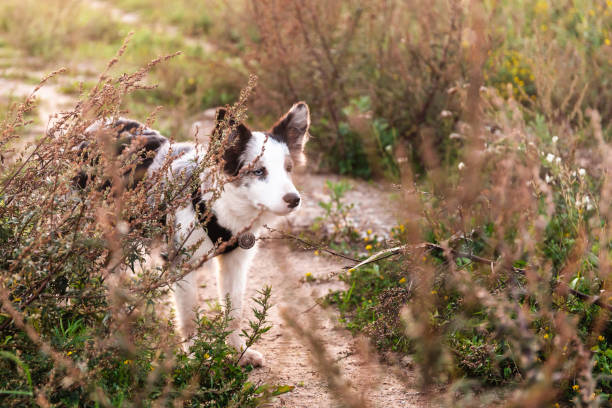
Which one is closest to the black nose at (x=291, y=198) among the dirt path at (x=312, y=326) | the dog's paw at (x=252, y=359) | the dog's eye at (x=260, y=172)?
the dog's eye at (x=260, y=172)

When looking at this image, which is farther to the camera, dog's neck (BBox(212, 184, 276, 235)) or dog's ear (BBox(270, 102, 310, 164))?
dog's ear (BBox(270, 102, 310, 164))

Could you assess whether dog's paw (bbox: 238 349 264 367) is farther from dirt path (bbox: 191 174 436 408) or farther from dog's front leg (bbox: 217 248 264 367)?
dog's front leg (bbox: 217 248 264 367)

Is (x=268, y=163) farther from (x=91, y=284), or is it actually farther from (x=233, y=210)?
(x=91, y=284)

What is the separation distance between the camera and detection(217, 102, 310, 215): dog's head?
2996 mm

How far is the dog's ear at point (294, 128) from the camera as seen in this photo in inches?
133

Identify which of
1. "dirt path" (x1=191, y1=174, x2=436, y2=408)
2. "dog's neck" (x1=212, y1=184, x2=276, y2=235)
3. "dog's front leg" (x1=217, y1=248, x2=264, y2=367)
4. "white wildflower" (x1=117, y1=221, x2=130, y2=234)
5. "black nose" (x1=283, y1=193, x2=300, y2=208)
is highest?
"white wildflower" (x1=117, y1=221, x2=130, y2=234)

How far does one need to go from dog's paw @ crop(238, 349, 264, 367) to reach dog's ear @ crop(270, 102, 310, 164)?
4.03 feet

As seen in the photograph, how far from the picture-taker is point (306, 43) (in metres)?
5.48

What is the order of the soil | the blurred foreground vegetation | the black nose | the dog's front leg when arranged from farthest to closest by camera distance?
the dog's front leg < the black nose < the blurred foreground vegetation < the soil

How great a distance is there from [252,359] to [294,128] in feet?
4.55

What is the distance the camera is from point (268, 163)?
3.10m

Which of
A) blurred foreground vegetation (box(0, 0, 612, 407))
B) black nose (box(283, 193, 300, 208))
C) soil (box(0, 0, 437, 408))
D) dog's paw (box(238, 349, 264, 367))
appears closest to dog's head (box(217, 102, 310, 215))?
black nose (box(283, 193, 300, 208))

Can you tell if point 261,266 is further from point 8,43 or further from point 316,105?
point 8,43

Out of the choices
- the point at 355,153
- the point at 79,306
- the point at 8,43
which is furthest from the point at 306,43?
the point at 8,43
